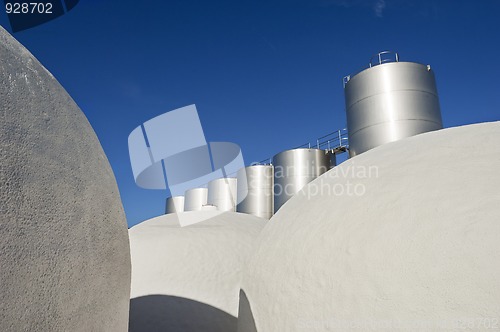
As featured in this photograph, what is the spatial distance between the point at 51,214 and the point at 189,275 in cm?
494

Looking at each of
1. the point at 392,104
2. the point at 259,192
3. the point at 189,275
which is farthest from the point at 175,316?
the point at 259,192

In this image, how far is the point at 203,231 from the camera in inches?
292

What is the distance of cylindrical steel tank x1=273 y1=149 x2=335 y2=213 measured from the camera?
15258 mm

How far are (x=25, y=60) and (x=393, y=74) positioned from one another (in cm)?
1039

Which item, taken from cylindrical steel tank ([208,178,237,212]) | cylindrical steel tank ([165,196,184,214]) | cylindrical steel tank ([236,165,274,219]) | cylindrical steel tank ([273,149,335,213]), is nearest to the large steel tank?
cylindrical steel tank ([273,149,335,213])

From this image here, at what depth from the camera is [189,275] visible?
6.60 meters

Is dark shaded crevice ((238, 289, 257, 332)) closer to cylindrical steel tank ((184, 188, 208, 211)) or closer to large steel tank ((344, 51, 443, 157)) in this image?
large steel tank ((344, 51, 443, 157))

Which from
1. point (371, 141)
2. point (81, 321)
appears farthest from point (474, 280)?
point (371, 141)

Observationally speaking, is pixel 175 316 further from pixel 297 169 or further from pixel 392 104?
pixel 297 169

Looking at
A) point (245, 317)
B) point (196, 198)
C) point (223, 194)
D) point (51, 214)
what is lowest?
point (245, 317)

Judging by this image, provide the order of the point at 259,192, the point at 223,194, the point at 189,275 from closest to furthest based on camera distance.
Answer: the point at 189,275 < the point at 259,192 < the point at 223,194

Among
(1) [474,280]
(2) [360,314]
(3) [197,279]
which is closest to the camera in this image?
(1) [474,280]

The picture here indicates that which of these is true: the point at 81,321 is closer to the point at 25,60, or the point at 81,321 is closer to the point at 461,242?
the point at 25,60

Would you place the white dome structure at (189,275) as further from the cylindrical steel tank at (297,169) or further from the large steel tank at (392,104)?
the cylindrical steel tank at (297,169)
